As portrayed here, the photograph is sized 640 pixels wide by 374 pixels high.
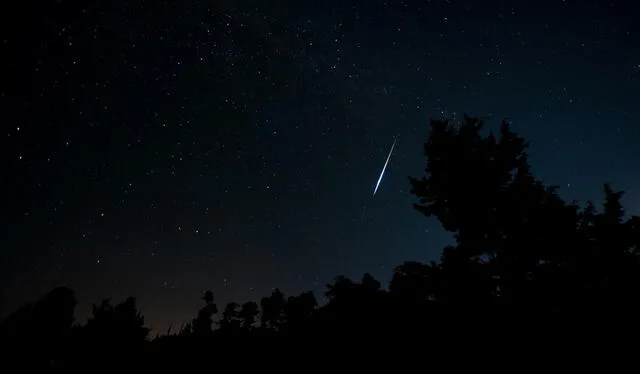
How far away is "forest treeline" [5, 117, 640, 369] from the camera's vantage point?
10672 mm

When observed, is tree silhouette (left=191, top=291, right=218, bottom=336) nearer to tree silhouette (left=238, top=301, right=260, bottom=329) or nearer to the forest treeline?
tree silhouette (left=238, top=301, right=260, bottom=329)

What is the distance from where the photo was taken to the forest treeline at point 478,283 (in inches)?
420

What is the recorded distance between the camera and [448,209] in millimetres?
15711

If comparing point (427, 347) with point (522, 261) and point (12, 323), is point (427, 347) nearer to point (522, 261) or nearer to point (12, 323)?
point (522, 261)

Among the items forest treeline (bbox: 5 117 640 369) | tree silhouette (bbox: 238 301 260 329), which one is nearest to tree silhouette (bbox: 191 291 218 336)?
tree silhouette (bbox: 238 301 260 329)

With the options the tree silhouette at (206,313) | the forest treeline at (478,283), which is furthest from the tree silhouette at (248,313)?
the forest treeline at (478,283)

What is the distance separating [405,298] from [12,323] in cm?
1215

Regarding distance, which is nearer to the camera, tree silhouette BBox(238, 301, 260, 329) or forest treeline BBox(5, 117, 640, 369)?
forest treeline BBox(5, 117, 640, 369)

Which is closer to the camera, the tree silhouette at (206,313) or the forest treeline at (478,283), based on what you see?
the forest treeline at (478,283)

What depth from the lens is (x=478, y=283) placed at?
1243 cm

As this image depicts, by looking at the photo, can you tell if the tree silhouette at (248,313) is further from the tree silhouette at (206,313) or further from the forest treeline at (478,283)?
the forest treeline at (478,283)

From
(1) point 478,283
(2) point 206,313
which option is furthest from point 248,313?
(1) point 478,283

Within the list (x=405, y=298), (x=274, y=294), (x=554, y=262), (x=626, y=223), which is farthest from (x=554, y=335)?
(x=274, y=294)

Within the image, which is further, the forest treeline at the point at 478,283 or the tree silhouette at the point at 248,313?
the tree silhouette at the point at 248,313
